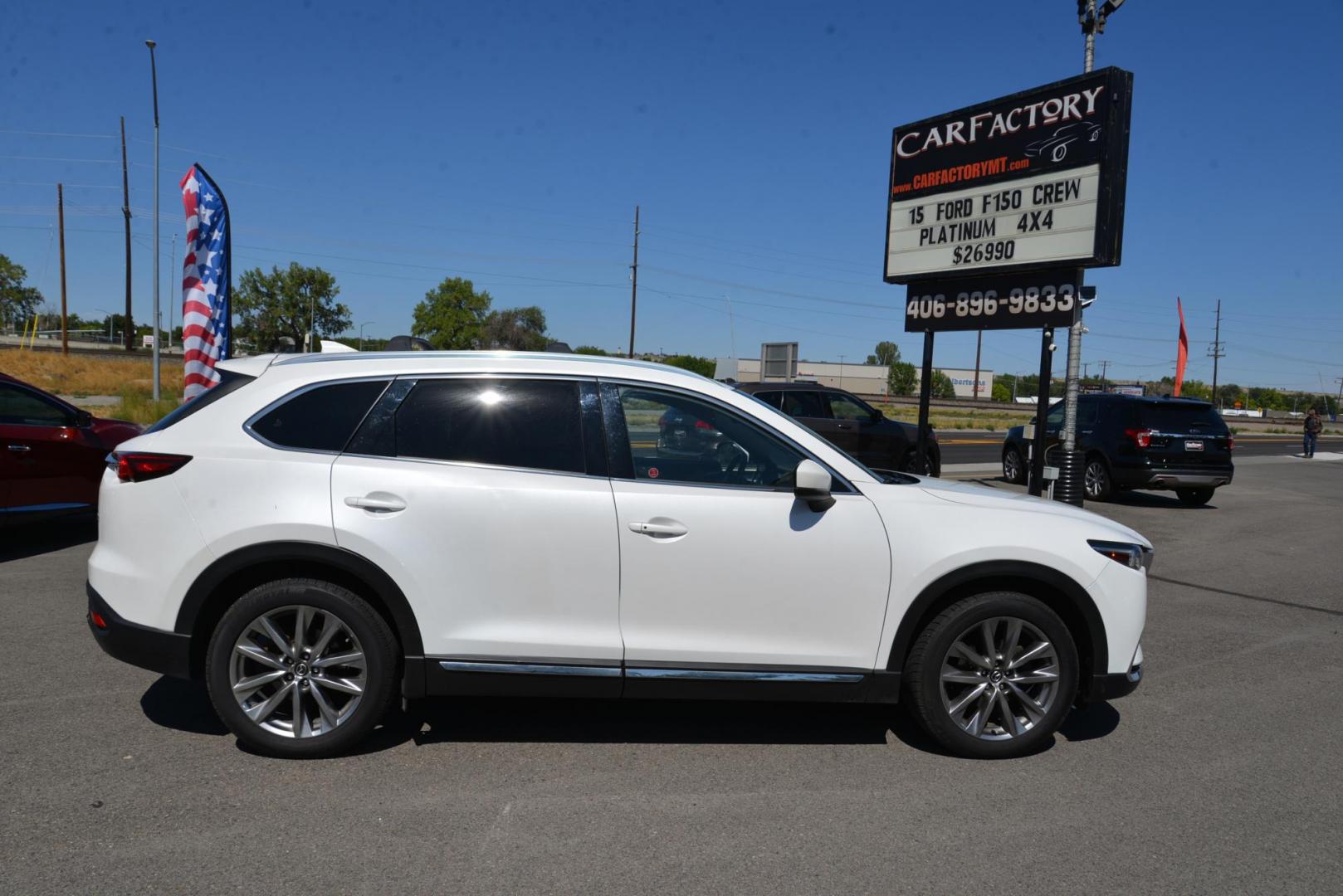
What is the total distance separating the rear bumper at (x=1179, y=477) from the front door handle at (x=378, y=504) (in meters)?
13.4

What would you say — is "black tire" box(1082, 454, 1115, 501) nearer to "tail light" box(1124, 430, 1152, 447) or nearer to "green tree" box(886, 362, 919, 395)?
"tail light" box(1124, 430, 1152, 447)

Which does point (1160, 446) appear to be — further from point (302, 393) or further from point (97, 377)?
point (97, 377)

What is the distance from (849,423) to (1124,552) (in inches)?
440

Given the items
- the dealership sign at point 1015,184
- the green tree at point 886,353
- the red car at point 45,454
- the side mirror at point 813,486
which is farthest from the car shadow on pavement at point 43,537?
the green tree at point 886,353

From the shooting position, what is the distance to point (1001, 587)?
4246mm

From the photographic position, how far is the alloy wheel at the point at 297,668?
3.95 meters

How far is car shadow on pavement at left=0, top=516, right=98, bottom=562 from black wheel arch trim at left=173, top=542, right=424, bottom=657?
203 inches

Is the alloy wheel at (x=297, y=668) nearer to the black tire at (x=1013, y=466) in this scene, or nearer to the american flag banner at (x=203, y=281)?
the american flag banner at (x=203, y=281)

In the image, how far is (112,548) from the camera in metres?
4.05

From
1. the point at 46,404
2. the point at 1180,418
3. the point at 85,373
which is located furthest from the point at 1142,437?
the point at 85,373

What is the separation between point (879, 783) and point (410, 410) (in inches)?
102

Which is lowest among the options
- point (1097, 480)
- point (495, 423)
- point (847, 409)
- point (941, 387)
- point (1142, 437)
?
point (1097, 480)

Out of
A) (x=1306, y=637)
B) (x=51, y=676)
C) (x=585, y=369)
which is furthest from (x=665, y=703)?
(x=1306, y=637)

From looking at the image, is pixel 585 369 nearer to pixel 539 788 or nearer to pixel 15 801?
pixel 539 788
